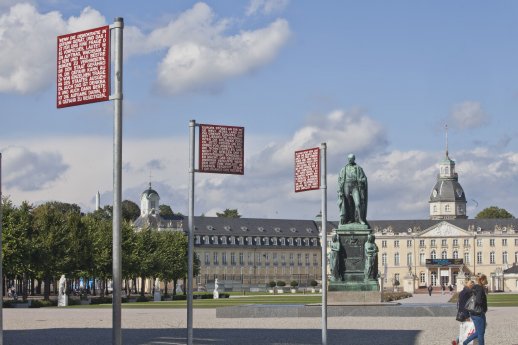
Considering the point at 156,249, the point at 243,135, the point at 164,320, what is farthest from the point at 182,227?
the point at 243,135

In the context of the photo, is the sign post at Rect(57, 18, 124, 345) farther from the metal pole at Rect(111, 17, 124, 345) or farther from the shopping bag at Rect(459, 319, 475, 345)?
the shopping bag at Rect(459, 319, 475, 345)

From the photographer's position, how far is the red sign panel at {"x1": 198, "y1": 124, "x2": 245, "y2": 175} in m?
20.0

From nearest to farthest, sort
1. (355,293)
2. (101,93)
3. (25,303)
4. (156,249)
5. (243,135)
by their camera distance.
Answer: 1. (101,93)
2. (243,135)
3. (355,293)
4. (25,303)
5. (156,249)

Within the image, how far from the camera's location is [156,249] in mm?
107812

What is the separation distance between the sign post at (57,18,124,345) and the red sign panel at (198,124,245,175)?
4079mm

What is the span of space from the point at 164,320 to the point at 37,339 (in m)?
13.0

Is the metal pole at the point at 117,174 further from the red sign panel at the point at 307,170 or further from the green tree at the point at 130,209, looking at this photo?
the green tree at the point at 130,209

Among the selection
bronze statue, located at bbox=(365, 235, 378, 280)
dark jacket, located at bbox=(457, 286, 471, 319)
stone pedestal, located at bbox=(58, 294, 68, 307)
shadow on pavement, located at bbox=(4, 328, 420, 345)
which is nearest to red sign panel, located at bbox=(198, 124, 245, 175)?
dark jacket, located at bbox=(457, 286, 471, 319)

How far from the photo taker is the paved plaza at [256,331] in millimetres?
31969

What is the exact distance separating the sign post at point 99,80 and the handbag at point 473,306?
1181cm

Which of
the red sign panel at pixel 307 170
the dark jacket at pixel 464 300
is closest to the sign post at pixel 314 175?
the red sign panel at pixel 307 170

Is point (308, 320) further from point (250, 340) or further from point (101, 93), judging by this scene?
point (101, 93)

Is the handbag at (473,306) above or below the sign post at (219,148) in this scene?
below

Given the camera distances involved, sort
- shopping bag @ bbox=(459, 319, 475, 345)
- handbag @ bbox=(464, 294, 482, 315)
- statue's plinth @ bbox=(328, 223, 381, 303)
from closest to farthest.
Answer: handbag @ bbox=(464, 294, 482, 315) < shopping bag @ bbox=(459, 319, 475, 345) < statue's plinth @ bbox=(328, 223, 381, 303)
